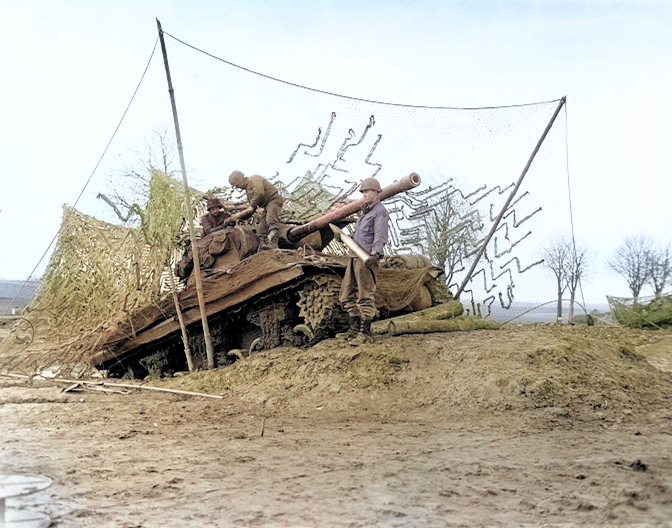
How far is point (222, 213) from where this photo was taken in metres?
8.94

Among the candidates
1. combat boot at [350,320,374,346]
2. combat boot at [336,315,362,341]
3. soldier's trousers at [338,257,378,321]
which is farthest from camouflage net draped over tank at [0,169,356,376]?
combat boot at [350,320,374,346]

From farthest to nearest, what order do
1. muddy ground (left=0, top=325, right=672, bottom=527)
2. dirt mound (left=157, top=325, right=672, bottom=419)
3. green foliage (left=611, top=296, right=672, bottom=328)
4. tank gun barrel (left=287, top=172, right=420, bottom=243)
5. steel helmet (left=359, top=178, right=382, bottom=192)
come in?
green foliage (left=611, top=296, right=672, bottom=328)
steel helmet (left=359, top=178, right=382, bottom=192)
tank gun barrel (left=287, top=172, right=420, bottom=243)
dirt mound (left=157, top=325, right=672, bottom=419)
muddy ground (left=0, top=325, right=672, bottom=527)

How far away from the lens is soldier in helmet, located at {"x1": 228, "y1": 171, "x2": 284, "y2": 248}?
815cm

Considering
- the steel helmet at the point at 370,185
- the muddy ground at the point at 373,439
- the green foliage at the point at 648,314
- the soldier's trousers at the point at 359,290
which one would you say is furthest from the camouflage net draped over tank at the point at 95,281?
the green foliage at the point at 648,314

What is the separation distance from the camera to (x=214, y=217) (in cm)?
893

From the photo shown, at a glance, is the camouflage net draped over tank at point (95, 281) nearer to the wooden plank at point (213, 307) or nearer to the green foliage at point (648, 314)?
the wooden plank at point (213, 307)

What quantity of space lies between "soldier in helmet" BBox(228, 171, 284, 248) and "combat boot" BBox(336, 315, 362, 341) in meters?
1.60

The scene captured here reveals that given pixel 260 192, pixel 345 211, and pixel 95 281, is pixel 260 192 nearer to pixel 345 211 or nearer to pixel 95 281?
pixel 345 211

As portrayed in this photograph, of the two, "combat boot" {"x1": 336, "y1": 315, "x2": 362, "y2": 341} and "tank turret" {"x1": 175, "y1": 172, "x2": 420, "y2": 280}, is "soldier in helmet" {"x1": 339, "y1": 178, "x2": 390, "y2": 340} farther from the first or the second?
"tank turret" {"x1": 175, "y1": 172, "x2": 420, "y2": 280}

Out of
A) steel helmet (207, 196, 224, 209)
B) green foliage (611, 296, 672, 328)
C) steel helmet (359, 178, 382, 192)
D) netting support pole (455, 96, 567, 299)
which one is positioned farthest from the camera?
green foliage (611, 296, 672, 328)

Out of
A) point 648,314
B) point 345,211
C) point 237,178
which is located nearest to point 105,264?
point 237,178

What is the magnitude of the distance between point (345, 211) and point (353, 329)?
1.36m

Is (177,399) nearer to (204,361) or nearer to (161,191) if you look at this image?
(204,361)

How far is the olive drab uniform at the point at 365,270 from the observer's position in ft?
22.3
